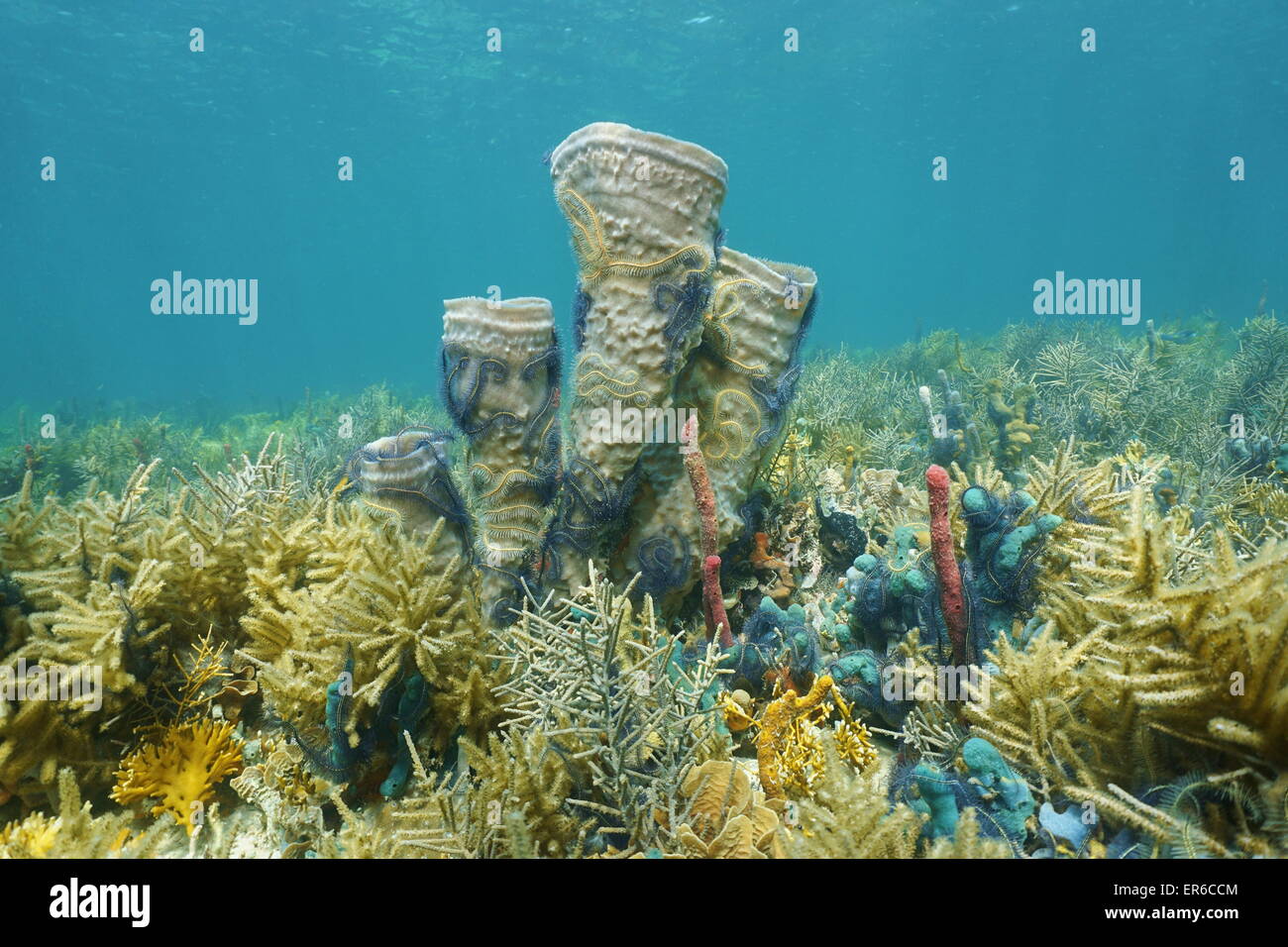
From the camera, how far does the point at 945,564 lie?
2871mm

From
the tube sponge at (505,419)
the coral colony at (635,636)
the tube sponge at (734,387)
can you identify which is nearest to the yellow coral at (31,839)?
the coral colony at (635,636)

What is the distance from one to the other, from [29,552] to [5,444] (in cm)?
1598

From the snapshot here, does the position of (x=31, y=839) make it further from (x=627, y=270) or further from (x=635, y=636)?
(x=627, y=270)

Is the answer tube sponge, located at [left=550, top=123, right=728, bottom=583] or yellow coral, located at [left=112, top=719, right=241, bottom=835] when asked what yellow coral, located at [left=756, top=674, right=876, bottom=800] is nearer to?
tube sponge, located at [left=550, top=123, right=728, bottom=583]

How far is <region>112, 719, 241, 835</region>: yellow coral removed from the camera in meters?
2.74

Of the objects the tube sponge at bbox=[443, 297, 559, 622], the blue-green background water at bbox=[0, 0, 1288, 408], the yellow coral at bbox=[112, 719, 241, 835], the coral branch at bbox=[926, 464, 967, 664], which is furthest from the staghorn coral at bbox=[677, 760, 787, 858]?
the blue-green background water at bbox=[0, 0, 1288, 408]

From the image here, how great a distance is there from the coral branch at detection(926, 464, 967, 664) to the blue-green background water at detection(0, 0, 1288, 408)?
35.4 ft

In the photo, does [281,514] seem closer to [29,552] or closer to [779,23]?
[29,552]

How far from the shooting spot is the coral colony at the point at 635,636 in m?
2.09

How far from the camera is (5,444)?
571 inches

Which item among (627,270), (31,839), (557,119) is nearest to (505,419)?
(627,270)

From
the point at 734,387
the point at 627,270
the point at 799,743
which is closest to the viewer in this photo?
the point at 799,743

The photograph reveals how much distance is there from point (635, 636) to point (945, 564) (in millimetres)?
1711
